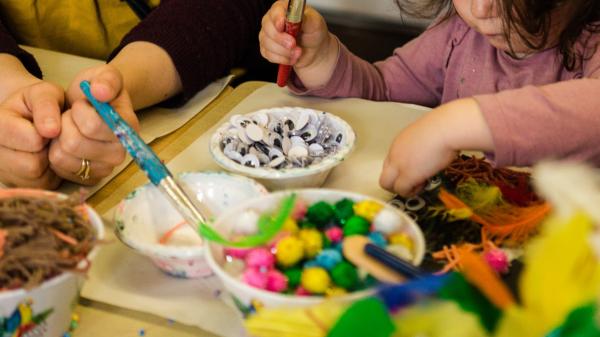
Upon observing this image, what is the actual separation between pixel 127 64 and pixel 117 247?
301mm

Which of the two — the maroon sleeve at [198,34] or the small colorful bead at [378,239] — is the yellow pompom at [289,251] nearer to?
the small colorful bead at [378,239]

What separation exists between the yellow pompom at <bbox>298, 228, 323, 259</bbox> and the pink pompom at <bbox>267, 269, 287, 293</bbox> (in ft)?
0.11

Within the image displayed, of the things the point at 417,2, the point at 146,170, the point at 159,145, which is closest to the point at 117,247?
the point at 146,170

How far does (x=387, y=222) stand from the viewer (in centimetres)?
50

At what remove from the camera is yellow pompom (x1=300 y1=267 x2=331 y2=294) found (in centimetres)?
45

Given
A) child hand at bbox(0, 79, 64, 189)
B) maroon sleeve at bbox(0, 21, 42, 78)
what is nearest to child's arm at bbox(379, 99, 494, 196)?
child hand at bbox(0, 79, 64, 189)

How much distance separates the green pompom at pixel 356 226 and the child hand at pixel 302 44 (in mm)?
369

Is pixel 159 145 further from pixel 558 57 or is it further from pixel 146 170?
pixel 558 57

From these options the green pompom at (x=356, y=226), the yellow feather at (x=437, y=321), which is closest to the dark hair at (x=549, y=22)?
the green pompom at (x=356, y=226)

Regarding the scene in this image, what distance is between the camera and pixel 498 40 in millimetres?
810

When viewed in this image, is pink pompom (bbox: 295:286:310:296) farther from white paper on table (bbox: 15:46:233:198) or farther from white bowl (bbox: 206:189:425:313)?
white paper on table (bbox: 15:46:233:198)

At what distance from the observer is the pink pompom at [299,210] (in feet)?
1.75

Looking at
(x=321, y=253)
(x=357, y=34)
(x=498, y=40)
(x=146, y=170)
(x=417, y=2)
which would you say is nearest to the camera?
(x=321, y=253)

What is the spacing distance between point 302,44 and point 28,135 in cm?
37
